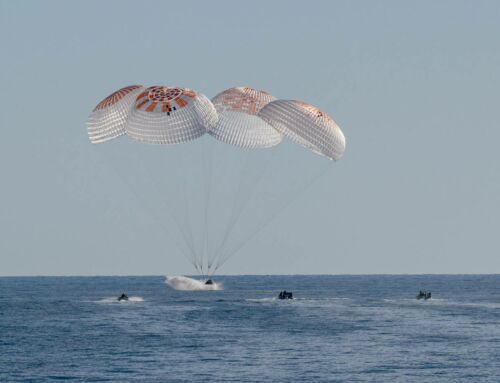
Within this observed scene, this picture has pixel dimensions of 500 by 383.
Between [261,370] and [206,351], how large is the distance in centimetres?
731

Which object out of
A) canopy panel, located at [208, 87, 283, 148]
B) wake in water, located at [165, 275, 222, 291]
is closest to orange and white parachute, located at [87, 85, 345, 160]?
canopy panel, located at [208, 87, 283, 148]

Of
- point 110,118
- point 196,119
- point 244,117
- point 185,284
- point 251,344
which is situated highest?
point 244,117

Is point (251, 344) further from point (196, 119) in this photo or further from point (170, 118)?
point (170, 118)

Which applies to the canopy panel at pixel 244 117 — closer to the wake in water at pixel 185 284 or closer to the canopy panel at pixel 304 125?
the canopy panel at pixel 304 125

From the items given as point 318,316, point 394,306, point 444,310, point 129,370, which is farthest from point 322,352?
point 394,306

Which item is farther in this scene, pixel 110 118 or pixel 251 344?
pixel 110 118

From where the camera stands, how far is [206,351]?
56750 mm

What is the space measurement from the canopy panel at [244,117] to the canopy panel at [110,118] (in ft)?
17.1

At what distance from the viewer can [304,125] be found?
5888 cm

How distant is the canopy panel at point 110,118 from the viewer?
6019 centimetres

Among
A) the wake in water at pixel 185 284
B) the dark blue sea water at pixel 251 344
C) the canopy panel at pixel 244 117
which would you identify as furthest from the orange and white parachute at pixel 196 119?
the wake in water at pixel 185 284

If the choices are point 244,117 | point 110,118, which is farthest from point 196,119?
point 244,117

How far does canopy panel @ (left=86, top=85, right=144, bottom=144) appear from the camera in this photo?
2370 inches

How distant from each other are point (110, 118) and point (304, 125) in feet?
35.4
